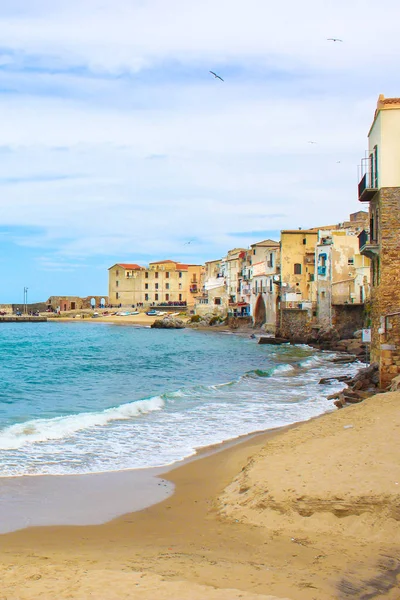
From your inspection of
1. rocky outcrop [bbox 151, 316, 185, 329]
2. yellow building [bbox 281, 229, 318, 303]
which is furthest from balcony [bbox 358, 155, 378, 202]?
rocky outcrop [bbox 151, 316, 185, 329]

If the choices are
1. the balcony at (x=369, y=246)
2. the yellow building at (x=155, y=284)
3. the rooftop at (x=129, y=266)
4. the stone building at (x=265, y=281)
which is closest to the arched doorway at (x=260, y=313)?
the stone building at (x=265, y=281)

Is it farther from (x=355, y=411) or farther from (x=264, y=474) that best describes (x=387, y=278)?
(x=264, y=474)

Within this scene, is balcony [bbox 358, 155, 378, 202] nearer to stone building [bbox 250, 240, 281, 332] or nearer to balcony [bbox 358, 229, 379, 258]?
balcony [bbox 358, 229, 379, 258]

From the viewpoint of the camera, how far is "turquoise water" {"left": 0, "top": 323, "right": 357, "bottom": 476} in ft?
44.6

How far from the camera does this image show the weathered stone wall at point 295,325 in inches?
2175

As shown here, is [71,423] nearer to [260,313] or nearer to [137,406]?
[137,406]

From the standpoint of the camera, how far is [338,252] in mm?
52188

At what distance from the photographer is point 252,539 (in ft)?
25.2

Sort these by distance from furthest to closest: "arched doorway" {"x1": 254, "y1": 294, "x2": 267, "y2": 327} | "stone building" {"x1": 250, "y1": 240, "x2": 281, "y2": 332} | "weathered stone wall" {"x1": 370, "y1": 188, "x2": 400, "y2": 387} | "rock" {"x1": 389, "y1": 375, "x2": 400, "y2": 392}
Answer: "arched doorway" {"x1": 254, "y1": 294, "x2": 267, "y2": 327} → "stone building" {"x1": 250, "y1": 240, "x2": 281, "y2": 332} → "weathered stone wall" {"x1": 370, "y1": 188, "x2": 400, "y2": 387} → "rock" {"x1": 389, "y1": 375, "x2": 400, "y2": 392}

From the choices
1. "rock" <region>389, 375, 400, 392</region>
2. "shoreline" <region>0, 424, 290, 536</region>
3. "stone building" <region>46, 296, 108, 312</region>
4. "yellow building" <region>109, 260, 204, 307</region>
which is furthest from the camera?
"stone building" <region>46, 296, 108, 312</region>

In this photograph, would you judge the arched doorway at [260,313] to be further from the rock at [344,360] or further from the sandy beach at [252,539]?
the sandy beach at [252,539]

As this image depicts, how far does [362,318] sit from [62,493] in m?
41.5

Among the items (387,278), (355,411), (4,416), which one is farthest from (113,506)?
(387,278)

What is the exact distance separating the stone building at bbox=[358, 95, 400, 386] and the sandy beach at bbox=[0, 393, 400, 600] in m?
8.30
